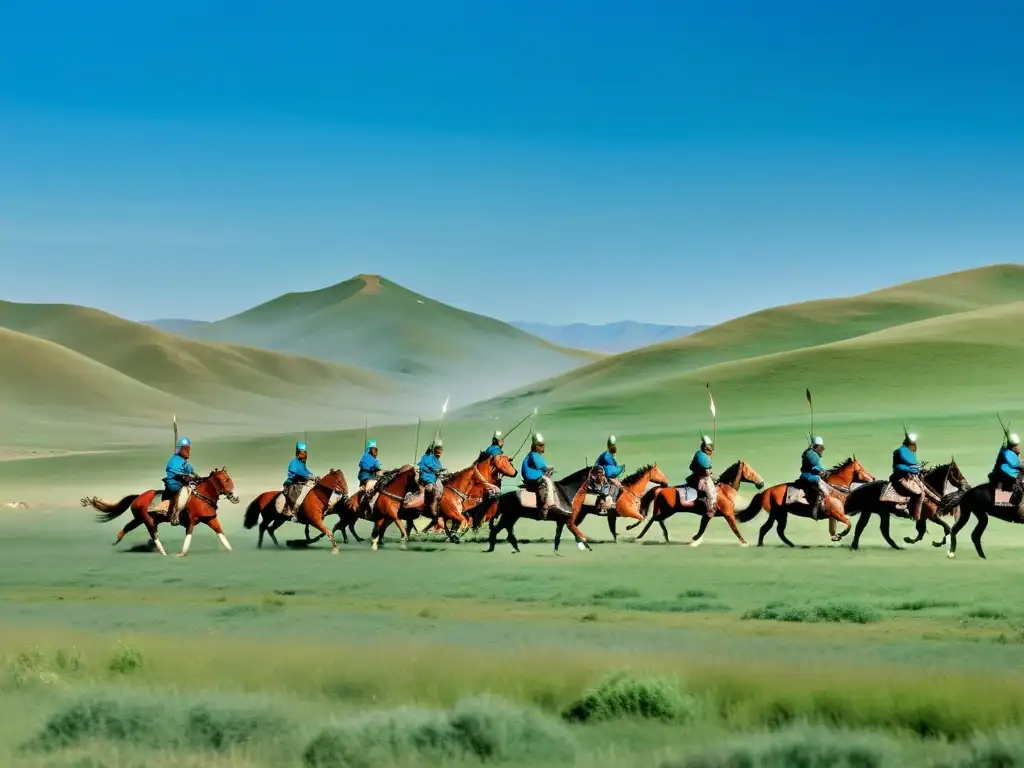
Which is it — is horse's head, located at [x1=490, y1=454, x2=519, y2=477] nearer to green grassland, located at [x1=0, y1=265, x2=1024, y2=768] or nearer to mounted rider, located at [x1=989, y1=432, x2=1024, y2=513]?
green grassland, located at [x1=0, y1=265, x2=1024, y2=768]

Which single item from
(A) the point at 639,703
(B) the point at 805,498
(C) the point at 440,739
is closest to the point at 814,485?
(B) the point at 805,498

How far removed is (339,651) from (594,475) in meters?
17.0

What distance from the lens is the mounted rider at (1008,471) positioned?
29.4 m

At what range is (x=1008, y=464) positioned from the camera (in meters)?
29.6

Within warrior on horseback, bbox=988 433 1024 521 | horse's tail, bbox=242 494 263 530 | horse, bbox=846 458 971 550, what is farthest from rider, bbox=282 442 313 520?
warrior on horseback, bbox=988 433 1024 521

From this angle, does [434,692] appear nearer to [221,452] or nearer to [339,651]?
[339,651]

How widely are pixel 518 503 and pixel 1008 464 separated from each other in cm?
1021

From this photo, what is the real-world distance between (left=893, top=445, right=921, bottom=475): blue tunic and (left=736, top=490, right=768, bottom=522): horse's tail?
11.3 ft

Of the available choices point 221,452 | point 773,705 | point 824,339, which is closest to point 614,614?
point 773,705

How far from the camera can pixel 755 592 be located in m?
25.2

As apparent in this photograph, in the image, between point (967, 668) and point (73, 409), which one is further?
point (73, 409)

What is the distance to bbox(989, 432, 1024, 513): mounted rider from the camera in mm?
29359

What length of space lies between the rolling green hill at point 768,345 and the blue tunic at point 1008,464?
247 ft

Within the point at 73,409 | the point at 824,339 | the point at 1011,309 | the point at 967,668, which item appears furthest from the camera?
the point at 73,409
